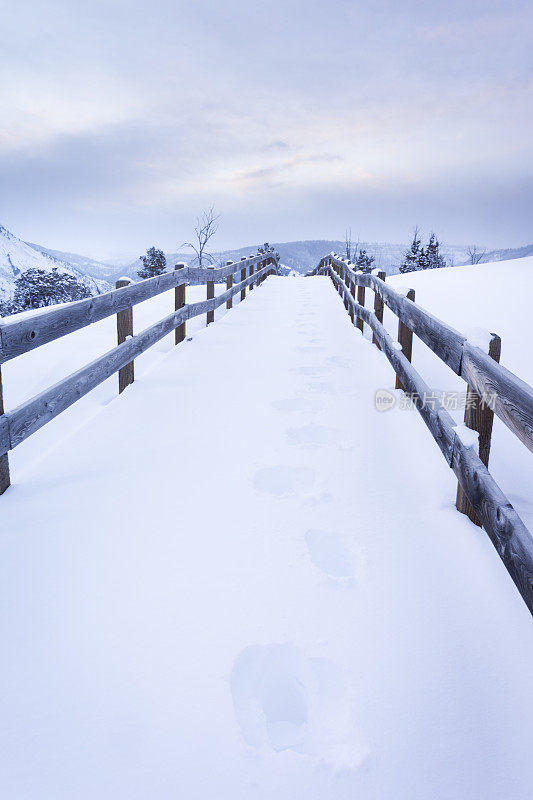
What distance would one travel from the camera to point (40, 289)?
4034cm

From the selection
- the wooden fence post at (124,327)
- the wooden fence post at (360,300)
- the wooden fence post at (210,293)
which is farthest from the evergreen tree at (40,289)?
the wooden fence post at (124,327)

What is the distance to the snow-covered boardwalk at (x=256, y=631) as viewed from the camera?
146 centimetres

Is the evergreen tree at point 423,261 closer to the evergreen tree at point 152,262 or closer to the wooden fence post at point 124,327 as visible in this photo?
the evergreen tree at point 152,262

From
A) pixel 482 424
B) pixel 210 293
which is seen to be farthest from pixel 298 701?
pixel 210 293

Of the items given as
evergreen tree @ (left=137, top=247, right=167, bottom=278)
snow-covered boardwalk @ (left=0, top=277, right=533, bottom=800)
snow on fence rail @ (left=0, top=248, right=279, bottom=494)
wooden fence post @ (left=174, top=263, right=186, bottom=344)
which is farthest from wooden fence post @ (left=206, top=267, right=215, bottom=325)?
evergreen tree @ (left=137, top=247, right=167, bottom=278)

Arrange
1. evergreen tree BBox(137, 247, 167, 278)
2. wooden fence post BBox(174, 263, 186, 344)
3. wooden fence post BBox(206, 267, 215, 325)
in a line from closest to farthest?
wooden fence post BBox(174, 263, 186, 344) → wooden fence post BBox(206, 267, 215, 325) → evergreen tree BBox(137, 247, 167, 278)

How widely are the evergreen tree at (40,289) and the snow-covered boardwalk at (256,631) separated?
4124 cm

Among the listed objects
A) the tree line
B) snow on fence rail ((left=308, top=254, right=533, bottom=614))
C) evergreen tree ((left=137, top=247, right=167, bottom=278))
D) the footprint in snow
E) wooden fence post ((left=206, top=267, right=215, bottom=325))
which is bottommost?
the footprint in snow

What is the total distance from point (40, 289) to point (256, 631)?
143 ft

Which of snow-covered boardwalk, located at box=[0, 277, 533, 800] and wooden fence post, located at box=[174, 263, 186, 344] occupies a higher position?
wooden fence post, located at box=[174, 263, 186, 344]

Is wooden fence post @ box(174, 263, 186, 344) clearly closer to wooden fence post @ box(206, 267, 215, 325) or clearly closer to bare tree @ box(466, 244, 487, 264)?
wooden fence post @ box(206, 267, 215, 325)

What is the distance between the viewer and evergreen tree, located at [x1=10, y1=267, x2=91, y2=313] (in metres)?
40.3

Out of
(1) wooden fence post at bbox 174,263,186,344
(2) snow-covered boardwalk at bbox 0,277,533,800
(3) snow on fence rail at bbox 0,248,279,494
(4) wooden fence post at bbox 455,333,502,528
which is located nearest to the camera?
(2) snow-covered boardwalk at bbox 0,277,533,800

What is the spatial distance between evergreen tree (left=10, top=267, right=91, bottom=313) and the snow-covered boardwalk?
4124cm
